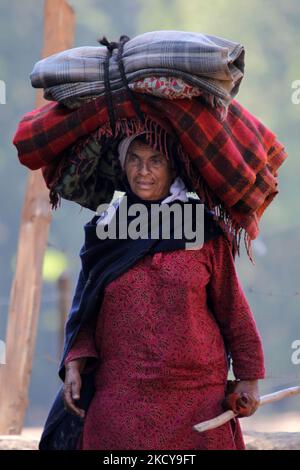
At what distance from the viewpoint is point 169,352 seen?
3.98 m

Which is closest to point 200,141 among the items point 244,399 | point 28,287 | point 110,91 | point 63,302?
point 110,91

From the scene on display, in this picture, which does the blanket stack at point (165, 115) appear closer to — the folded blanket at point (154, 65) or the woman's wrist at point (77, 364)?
the folded blanket at point (154, 65)

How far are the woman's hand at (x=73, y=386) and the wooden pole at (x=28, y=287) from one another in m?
3.15

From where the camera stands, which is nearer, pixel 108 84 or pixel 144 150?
pixel 108 84

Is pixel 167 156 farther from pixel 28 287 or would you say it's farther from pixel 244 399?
pixel 28 287

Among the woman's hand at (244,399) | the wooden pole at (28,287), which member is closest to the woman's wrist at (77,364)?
the woman's hand at (244,399)

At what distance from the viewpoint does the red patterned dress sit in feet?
13.1

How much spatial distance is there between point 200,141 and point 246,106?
1112 centimetres

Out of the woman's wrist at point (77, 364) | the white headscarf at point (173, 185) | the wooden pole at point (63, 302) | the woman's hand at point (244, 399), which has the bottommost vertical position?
the wooden pole at point (63, 302)

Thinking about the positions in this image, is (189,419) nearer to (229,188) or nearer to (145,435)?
(145,435)

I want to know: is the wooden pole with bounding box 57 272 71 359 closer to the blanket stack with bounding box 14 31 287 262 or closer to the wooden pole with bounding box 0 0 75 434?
the wooden pole with bounding box 0 0 75 434

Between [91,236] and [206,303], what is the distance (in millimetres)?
521

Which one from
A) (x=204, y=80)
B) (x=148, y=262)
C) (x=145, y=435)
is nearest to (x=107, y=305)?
(x=148, y=262)

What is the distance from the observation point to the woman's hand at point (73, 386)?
4.07 m
